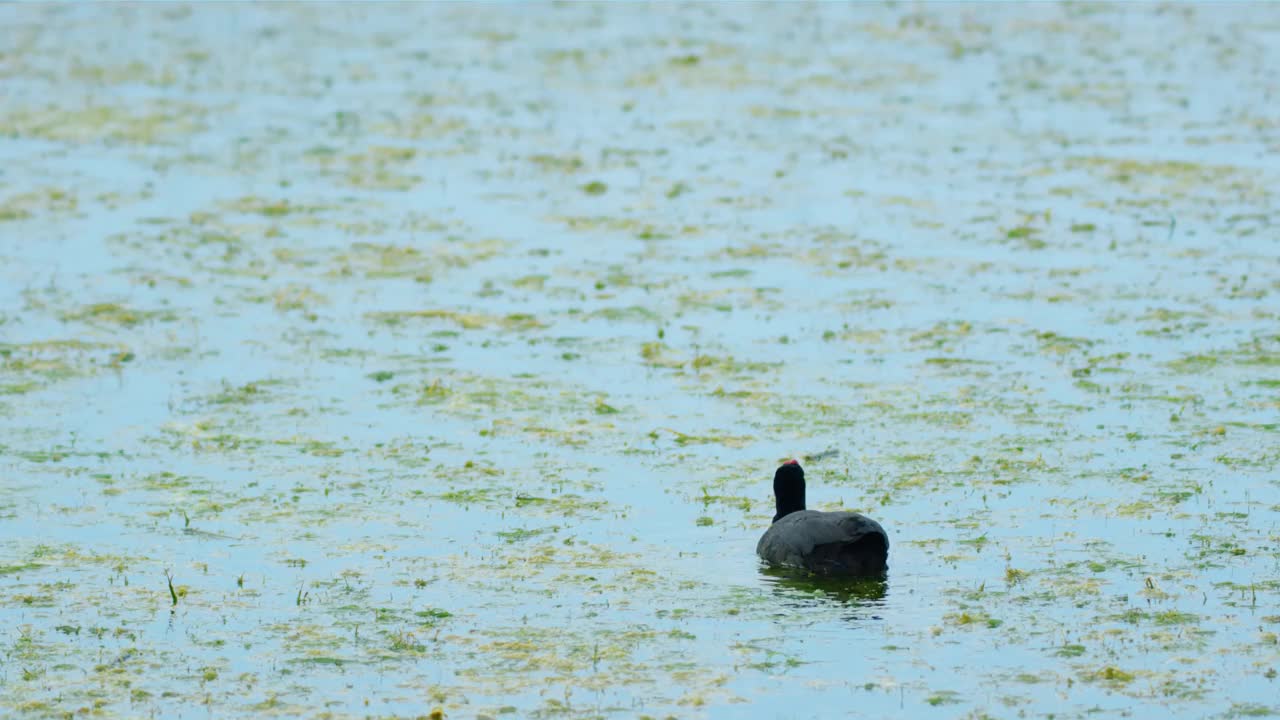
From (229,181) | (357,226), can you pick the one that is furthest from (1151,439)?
(229,181)

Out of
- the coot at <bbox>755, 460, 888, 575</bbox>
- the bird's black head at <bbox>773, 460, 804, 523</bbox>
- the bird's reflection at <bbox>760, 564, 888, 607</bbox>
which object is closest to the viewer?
the bird's reflection at <bbox>760, 564, 888, 607</bbox>

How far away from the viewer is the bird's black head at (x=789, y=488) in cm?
1188

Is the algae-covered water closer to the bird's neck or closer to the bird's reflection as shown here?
the bird's reflection

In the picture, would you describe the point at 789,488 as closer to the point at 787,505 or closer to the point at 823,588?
the point at 787,505

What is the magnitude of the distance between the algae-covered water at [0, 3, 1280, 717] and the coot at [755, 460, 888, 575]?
0.58ft

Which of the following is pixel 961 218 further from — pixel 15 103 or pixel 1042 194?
pixel 15 103

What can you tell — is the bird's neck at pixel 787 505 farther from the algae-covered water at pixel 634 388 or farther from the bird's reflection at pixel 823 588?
the bird's reflection at pixel 823 588

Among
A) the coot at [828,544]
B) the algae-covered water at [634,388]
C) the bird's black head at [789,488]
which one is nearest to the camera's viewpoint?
the algae-covered water at [634,388]

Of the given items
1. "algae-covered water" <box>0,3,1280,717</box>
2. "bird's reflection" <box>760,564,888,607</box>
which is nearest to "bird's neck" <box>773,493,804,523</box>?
"algae-covered water" <box>0,3,1280,717</box>

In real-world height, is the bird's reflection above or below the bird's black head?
below

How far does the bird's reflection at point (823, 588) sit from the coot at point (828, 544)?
1.8 inches

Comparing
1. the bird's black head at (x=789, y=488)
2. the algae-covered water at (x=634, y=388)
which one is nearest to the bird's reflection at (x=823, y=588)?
the algae-covered water at (x=634, y=388)

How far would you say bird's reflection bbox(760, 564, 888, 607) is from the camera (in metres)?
10.9

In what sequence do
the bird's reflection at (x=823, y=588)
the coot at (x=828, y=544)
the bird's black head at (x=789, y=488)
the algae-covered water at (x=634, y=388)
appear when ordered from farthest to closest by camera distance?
the bird's black head at (x=789, y=488) → the coot at (x=828, y=544) → the bird's reflection at (x=823, y=588) → the algae-covered water at (x=634, y=388)
